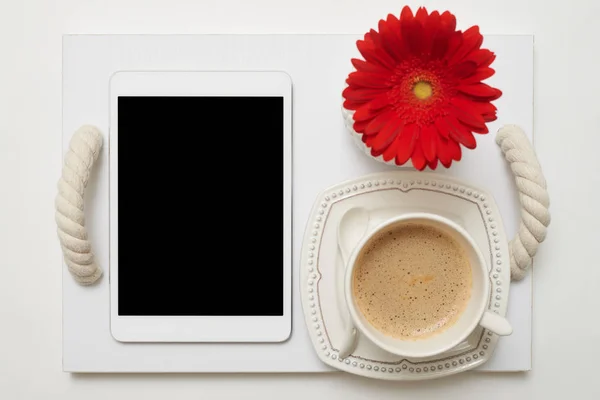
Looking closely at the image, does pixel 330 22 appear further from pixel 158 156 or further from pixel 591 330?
pixel 591 330

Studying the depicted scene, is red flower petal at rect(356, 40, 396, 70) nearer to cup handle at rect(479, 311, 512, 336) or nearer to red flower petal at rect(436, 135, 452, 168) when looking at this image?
red flower petal at rect(436, 135, 452, 168)

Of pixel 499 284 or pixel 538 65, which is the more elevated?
pixel 538 65

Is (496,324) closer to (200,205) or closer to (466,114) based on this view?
(466,114)

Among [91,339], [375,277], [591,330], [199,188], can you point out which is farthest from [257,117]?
[591,330]

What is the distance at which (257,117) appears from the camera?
604mm

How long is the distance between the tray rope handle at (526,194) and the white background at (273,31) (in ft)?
0.20

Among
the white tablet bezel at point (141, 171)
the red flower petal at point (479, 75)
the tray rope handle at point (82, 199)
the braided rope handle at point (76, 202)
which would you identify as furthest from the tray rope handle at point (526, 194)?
the braided rope handle at point (76, 202)

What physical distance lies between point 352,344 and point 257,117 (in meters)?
0.27

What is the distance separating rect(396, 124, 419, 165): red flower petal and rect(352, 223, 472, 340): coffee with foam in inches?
3.0

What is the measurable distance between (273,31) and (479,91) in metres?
0.25

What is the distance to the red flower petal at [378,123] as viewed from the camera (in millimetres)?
523

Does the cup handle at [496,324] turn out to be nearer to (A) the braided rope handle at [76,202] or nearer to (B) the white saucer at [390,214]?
(B) the white saucer at [390,214]

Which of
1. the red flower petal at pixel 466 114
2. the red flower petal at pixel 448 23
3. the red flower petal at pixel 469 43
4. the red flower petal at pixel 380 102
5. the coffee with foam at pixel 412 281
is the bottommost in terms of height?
the coffee with foam at pixel 412 281

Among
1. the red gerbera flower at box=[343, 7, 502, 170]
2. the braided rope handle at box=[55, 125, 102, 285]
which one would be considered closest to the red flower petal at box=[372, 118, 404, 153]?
the red gerbera flower at box=[343, 7, 502, 170]
